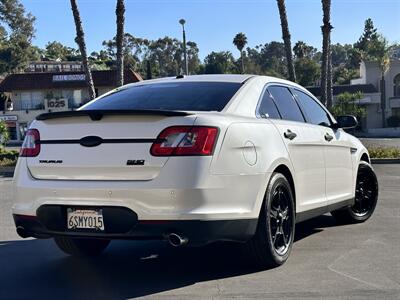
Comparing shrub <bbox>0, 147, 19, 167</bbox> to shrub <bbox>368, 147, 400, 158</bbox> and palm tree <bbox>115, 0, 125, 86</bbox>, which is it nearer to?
palm tree <bbox>115, 0, 125, 86</bbox>

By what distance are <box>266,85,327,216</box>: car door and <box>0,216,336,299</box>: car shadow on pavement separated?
798 millimetres

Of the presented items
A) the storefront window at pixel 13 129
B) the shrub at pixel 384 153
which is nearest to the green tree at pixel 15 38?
the storefront window at pixel 13 129

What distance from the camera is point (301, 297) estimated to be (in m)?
4.50

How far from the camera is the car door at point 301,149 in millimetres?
5758

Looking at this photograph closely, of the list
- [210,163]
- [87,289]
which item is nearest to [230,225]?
[210,163]

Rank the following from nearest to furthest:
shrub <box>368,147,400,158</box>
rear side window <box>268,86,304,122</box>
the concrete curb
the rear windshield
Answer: the rear windshield < rear side window <box>268,86,304,122</box> < the concrete curb < shrub <box>368,147,400,158</box>

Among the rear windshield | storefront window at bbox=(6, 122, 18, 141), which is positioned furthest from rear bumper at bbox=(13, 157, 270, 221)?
storefront window at bbox=(6, 122, 18, 141)

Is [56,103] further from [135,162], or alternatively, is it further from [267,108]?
[135,162]

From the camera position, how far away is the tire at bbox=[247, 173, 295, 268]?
5.09 metres

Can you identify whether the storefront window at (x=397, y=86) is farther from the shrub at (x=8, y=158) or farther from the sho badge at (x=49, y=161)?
the sho badge at (x=49, y=161)

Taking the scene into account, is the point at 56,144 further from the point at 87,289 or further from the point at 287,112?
the point at 287,112

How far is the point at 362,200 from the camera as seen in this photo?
777cm

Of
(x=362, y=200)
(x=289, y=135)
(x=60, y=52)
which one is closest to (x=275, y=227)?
(x=289, y=135)

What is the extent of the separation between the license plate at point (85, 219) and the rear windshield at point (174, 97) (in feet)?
3.61
